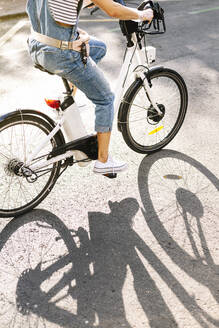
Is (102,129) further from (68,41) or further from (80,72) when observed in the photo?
(68,41)

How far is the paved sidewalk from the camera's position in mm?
8279

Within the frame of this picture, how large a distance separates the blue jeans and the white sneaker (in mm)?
421

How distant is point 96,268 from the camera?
9.74 feet

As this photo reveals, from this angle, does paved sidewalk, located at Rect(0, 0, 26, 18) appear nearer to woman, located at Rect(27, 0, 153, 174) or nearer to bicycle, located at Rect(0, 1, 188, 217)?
bicycle, located at Rect(0, 1, 188, 217)

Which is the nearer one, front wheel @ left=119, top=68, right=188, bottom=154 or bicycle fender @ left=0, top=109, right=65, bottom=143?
bicycle fender @ left=0, top=109, right=65, bottom=143

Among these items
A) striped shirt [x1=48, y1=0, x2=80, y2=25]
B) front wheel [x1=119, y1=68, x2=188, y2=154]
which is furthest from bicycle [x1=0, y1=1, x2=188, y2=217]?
striped shirt [x1=48, y1=0, x2=80, y2=25]

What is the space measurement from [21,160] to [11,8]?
6.27m

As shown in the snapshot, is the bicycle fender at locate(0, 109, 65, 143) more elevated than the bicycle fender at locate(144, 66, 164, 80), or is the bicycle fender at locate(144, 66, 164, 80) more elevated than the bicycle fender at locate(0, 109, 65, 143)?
the bicycle fender at locate(144, 66, 164, 80)

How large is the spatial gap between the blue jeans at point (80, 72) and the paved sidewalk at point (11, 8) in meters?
5.73

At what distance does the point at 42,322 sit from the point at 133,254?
2.77 feet

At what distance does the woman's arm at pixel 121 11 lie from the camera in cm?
268

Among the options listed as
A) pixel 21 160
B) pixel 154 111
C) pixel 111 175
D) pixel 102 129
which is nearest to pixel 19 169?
pixel 21 160

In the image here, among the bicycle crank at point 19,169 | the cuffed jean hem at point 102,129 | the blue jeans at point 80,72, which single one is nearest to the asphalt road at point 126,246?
the bicycle crank at point 19,169

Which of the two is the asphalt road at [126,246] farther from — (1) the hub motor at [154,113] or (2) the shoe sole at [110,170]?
(1) the hub motor at [154,113]
